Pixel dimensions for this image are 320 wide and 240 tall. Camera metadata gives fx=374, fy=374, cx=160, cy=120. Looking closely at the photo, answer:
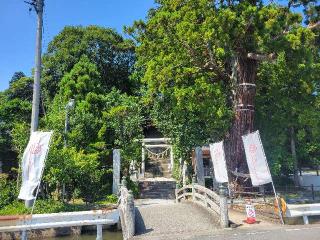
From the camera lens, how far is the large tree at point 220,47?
17031mm

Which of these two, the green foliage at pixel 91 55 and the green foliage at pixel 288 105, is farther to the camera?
the green foliage at pixel 91 55

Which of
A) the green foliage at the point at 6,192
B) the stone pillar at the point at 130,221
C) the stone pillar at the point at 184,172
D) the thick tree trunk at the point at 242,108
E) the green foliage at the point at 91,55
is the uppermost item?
the green foliage at the point at 91,55

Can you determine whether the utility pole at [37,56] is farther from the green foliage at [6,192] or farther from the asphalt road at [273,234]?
the asphalt road at [273,234]

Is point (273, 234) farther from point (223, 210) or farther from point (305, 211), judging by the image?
point (305, 211)

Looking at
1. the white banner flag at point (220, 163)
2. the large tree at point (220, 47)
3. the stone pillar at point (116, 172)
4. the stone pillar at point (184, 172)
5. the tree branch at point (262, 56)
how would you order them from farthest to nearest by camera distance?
the stone pillar at point (184, 172) → the stone pillar at point (116, 172) → the tree branch at point (262, 56) → the large tree at point (220, 47) → the white banner flag at point (220, 163)

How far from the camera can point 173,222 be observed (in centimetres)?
1289

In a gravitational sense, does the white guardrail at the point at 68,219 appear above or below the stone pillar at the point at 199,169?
below

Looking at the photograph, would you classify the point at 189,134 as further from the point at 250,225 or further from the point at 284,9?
the point at 250,225

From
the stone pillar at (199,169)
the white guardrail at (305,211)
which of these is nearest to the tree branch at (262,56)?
the stone pillar at (199,169)

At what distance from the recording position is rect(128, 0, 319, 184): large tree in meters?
17.0

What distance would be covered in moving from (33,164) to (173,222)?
17.0 ft

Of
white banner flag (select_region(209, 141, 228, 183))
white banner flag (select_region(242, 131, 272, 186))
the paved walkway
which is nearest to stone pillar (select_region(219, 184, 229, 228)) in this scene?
the paved walkway

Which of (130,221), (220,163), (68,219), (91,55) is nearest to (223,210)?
(130,221)

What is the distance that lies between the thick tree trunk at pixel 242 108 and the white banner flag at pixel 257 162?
6.52 m
